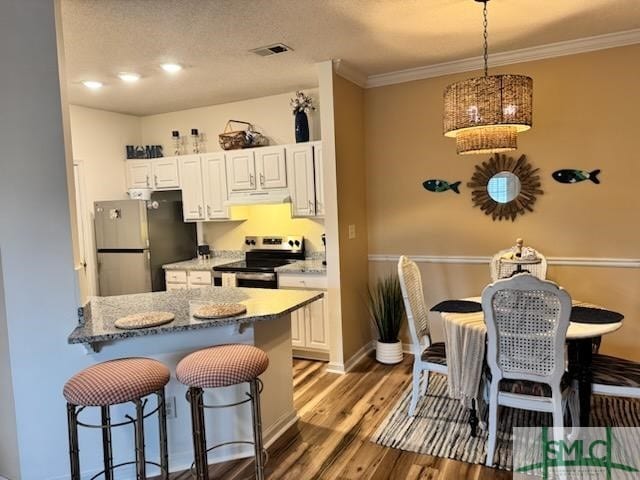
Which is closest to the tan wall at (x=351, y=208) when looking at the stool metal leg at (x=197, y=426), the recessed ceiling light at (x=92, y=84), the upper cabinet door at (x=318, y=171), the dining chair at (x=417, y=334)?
the upper cabinet door at (x=318, y=171)

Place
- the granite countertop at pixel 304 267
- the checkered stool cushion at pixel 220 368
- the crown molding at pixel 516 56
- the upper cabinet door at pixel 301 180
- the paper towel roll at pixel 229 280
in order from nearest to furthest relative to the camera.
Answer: the checkered stool cushion at pixel 220 368
the crown molding at pixel 516 56
the granite countertop at pixel 304 267
the upper cabinet door at pixel 301 180
the paper towel roll at pixel 229 280

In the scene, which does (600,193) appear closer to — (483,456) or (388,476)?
(483,456)

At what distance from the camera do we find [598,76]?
3.41 metres

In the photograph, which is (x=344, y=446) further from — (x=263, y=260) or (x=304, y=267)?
(x=263, y=260)

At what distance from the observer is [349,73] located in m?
3.86

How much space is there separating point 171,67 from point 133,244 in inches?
75.5

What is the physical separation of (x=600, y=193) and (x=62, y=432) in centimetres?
399

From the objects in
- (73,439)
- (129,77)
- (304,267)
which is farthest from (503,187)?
(73,439)

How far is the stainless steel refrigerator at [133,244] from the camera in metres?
4.56

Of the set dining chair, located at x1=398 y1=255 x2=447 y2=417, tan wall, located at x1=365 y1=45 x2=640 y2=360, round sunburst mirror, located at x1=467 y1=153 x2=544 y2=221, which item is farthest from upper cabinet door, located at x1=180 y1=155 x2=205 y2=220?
round sunburst mirror, located at x1=467 y1=153 x2=544 y2=221

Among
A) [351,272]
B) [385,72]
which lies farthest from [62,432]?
[385,72]

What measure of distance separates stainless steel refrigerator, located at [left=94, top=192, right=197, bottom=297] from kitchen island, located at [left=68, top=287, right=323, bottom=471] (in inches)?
68.5

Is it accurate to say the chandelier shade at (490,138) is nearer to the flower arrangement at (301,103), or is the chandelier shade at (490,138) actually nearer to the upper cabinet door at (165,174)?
the flower arrangement at (301,103)

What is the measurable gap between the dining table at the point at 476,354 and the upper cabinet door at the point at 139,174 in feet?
12.3
